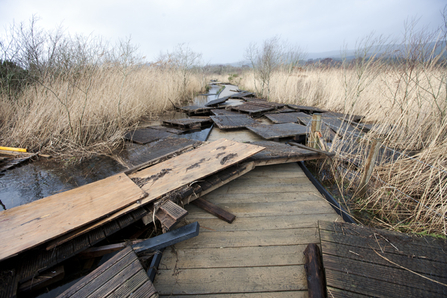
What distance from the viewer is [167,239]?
172 centimetres

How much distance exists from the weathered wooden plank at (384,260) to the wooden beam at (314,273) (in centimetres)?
10

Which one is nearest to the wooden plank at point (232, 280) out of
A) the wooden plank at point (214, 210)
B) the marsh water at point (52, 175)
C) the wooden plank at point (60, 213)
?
the wooden plank at point (214, 210)

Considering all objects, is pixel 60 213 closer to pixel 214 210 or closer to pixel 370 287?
pixel 214 210

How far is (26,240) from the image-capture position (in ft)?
4.77

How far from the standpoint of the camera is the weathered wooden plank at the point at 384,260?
140 centimetres

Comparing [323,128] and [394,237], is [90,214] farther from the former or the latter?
[323,128]

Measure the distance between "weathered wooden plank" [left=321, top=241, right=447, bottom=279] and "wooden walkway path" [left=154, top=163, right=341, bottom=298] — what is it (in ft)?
0.92

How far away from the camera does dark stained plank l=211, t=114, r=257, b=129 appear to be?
5.53m

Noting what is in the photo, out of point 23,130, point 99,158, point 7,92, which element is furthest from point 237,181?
→ point 7,92

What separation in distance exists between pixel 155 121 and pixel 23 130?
321cm

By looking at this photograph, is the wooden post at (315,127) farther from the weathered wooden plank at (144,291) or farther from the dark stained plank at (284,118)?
the weathered wooden plank at (144,291)

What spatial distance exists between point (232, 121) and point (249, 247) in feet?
14.8

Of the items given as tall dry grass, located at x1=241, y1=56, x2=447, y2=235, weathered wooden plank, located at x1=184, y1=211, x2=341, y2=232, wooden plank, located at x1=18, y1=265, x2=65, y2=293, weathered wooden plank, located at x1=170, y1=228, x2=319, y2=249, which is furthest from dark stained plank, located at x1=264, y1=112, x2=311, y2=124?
wooden plank, located at x1=18, y1=265, x2=65, y2=293

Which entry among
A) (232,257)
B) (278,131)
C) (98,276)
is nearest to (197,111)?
(278,131)
